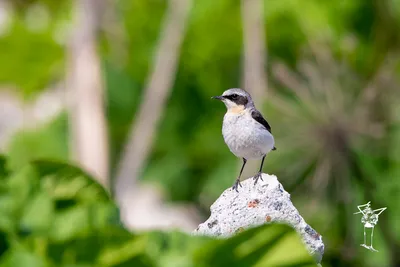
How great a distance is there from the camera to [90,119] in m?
2.69

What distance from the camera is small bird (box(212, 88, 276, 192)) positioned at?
0.47 meters

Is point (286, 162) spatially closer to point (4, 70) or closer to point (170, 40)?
point (170, 40)

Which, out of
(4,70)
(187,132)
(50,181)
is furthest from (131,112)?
(50,181)

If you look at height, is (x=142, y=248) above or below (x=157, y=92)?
below

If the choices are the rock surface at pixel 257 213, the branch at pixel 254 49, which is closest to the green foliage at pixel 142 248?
the rock surface at pixel 257 213

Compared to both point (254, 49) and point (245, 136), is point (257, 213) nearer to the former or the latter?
point (245, 136)

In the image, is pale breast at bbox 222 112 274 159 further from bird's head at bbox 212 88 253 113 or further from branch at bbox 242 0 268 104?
branch at bbox 242 0 268 104

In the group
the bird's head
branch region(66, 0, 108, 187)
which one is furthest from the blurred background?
the bird's head

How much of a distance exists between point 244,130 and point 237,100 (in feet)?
0.09

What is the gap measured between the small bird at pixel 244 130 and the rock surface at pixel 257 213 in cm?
3

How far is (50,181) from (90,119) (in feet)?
7.53

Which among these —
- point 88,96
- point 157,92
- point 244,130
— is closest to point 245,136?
point 244,130

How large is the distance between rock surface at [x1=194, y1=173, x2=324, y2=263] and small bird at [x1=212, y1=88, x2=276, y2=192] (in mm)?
31

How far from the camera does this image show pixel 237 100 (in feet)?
1.65
